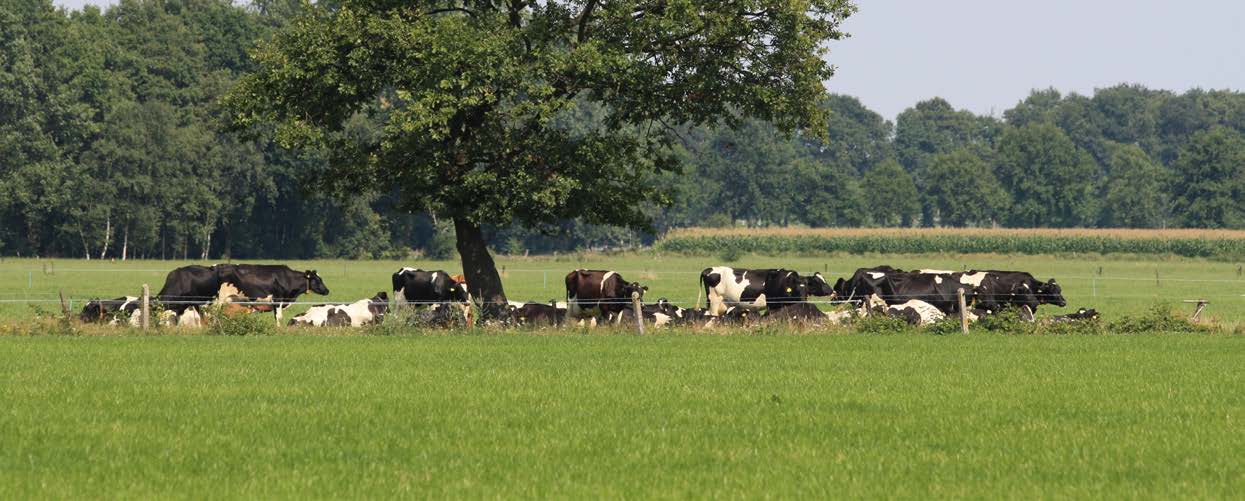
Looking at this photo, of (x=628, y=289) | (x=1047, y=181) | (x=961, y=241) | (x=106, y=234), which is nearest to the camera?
(x=628, y=289)

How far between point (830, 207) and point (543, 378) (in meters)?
160

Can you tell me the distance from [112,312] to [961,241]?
9924 cm

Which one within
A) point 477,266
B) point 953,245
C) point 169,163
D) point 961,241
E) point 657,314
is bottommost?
point 657,314

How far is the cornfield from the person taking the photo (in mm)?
122188

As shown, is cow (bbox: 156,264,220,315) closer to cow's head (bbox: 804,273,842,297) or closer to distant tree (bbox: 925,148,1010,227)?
cow's head (bbox: 804,273,842,297)

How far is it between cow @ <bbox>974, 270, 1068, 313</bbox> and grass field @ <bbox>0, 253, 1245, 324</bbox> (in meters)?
2.47

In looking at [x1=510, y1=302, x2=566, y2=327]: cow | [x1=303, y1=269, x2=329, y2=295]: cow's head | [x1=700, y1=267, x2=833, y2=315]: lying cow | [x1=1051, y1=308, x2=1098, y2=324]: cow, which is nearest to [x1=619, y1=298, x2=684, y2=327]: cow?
[x1=510, y1=302, x2=566, y2=327]: cow

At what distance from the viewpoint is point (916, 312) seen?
37188mm

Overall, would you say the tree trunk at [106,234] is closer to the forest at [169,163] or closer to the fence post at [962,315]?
the forest at [169,163]

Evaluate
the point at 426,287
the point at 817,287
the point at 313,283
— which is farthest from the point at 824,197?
the point at 426,287

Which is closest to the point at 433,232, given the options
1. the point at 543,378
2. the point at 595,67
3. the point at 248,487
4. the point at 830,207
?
the point at 830,207

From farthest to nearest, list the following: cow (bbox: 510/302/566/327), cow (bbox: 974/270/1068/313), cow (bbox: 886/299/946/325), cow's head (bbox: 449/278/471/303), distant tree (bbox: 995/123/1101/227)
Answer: distant tree (bbox: 995/123/1101/227) < cow's head (bbox: 449/278/471/303) < cow (bbox: 974/270/1068/313) < cow (bbox: 510/302/566/327) < cow (bbox: 886/299/946/325)

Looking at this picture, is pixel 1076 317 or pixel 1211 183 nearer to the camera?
pixel 1076 317

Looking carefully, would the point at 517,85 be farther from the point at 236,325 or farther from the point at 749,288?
the point at 749,288
